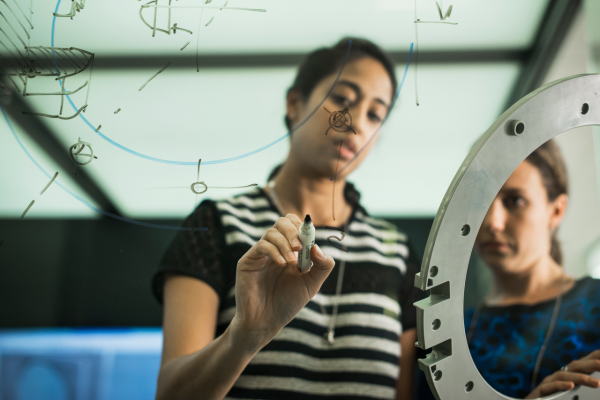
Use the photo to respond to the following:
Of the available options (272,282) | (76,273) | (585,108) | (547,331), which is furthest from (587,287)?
(76,273)

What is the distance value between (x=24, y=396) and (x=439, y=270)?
20.7 inches

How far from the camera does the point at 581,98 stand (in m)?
0.46

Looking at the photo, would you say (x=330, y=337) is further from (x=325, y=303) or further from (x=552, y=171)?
(x=552, y=171)

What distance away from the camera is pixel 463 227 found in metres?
0.41

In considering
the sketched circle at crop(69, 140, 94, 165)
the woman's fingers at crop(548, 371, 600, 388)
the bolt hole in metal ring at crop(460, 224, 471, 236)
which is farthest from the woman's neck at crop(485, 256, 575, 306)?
the sketched circle at crop(69, 140, 94, 165)

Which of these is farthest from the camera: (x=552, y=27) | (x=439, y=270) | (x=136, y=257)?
(x=552, y=27)

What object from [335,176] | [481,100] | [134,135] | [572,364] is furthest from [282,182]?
[572,364]

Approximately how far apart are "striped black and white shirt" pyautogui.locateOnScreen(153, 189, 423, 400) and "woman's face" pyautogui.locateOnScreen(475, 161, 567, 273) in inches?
5.2

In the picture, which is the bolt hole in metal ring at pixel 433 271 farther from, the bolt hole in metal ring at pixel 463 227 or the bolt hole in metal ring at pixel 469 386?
the bolt hole in metal ring at pixel 469 386

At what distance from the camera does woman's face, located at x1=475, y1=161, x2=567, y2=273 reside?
0.59m

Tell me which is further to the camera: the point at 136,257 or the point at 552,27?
the point at 552,27

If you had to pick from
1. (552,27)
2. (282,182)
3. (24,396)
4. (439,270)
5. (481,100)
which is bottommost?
(24,396)

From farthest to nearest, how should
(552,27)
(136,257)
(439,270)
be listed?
1. (552,27)
2. (136,257)
3. (439,270)

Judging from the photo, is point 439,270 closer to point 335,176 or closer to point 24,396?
point 335,176
